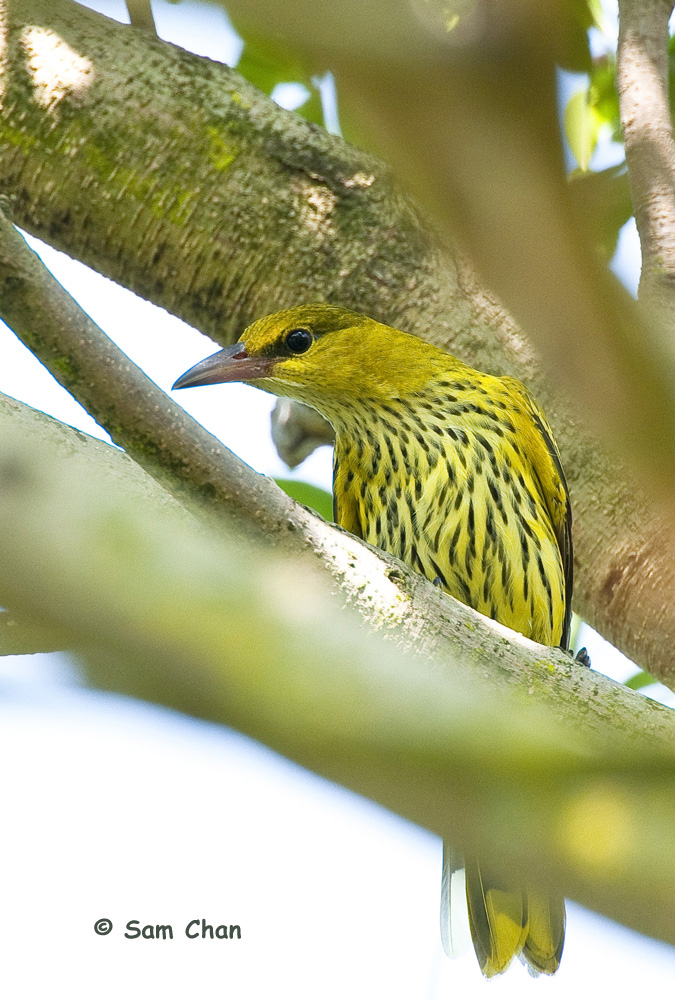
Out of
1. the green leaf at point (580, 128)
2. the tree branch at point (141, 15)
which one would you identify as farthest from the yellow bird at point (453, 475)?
the tree branch at point (141, 15)

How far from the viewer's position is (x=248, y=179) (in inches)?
127

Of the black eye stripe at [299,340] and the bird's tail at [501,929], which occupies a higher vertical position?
the black eye stripe at [299,340]

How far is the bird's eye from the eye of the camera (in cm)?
363

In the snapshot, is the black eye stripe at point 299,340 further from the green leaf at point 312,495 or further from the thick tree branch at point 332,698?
the thick tree branch at point 332,698

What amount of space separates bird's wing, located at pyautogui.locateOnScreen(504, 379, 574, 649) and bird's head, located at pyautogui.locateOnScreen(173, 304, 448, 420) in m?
0.36

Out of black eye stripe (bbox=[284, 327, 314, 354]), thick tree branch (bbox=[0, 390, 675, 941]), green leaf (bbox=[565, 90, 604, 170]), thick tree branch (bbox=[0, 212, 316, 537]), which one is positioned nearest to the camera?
thick tree branch (bbox=[0, 390, 675, 941])

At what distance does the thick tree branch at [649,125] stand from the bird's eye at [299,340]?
4.35ft

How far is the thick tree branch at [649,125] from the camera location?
2.40m

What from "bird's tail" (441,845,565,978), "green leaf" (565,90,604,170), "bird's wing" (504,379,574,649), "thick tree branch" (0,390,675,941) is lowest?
"bird's tail" (441,845,565,978)

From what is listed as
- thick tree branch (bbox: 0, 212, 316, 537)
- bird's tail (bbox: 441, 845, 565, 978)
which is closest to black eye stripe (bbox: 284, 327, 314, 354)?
bird's tail (bbox: 441, 845, 565, 978)

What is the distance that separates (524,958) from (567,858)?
8.85 feet

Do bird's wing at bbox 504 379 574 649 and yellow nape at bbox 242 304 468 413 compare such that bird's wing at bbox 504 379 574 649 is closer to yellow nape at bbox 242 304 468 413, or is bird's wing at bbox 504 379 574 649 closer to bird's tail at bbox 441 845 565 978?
yellow nape at bbox 242 304 468 413

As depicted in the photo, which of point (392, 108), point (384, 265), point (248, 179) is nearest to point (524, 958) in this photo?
point (384, 265)

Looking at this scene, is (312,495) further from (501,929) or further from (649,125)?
(649,125)
